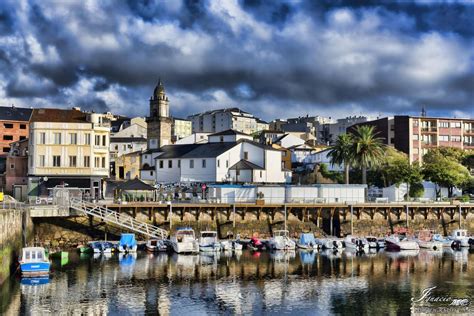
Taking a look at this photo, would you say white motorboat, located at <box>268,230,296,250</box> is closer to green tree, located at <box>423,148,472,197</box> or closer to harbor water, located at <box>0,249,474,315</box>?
harbor water, located at <box>0,249,474,315</box>

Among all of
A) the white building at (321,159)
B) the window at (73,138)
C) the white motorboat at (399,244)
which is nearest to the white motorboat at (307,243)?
the white motorboat at (399,244)

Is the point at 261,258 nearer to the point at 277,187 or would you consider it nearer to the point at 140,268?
the point at 140,268

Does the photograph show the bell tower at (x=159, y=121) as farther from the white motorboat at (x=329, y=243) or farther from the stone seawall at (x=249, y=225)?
the white motorboat at (x=329, y=243)

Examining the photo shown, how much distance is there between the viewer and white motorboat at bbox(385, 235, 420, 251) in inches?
3307

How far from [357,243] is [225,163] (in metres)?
37.8

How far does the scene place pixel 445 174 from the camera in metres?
112

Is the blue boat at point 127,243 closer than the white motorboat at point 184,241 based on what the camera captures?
Yes

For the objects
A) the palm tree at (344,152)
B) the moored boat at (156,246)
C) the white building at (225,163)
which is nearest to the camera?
the moored boat at (156,246)

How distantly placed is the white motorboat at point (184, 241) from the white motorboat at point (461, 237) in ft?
125

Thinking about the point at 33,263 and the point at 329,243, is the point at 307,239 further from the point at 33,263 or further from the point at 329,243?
the point at 33,263

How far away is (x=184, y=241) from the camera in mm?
76812

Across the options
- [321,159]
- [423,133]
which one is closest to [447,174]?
[321,159]

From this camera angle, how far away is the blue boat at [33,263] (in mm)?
57656

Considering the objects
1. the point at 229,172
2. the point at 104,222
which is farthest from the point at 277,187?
the point at 104,222
